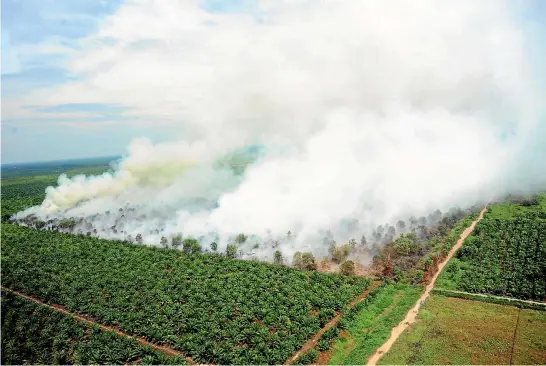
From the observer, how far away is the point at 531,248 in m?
37.7

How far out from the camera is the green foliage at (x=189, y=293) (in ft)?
81.6

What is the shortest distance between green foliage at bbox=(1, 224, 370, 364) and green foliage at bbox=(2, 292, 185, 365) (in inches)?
56.3

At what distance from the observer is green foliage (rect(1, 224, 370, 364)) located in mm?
24859

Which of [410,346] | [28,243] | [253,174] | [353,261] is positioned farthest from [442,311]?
[28,243]

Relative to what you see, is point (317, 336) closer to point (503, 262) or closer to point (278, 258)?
point (278, 258)

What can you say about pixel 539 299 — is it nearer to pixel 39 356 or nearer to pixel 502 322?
pixel 502 322

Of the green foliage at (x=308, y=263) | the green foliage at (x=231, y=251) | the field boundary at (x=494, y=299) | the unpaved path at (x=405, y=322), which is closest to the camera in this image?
the unpaved path at (x=405, y=322)

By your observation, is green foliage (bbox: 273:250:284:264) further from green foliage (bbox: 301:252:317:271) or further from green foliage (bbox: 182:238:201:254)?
green foliage (bbox: 182:238:201:254)

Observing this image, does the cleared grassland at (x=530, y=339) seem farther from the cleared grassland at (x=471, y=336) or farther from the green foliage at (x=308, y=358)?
the green foliage at (x=308, y=358)

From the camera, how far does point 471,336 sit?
81.0 ft

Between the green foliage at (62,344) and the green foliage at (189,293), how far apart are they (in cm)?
143

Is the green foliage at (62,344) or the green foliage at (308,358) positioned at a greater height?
the green foliage at (62,344)

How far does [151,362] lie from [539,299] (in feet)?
90.5

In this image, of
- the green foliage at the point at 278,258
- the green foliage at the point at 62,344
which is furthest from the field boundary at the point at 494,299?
the green foliage at the point at 62,344
